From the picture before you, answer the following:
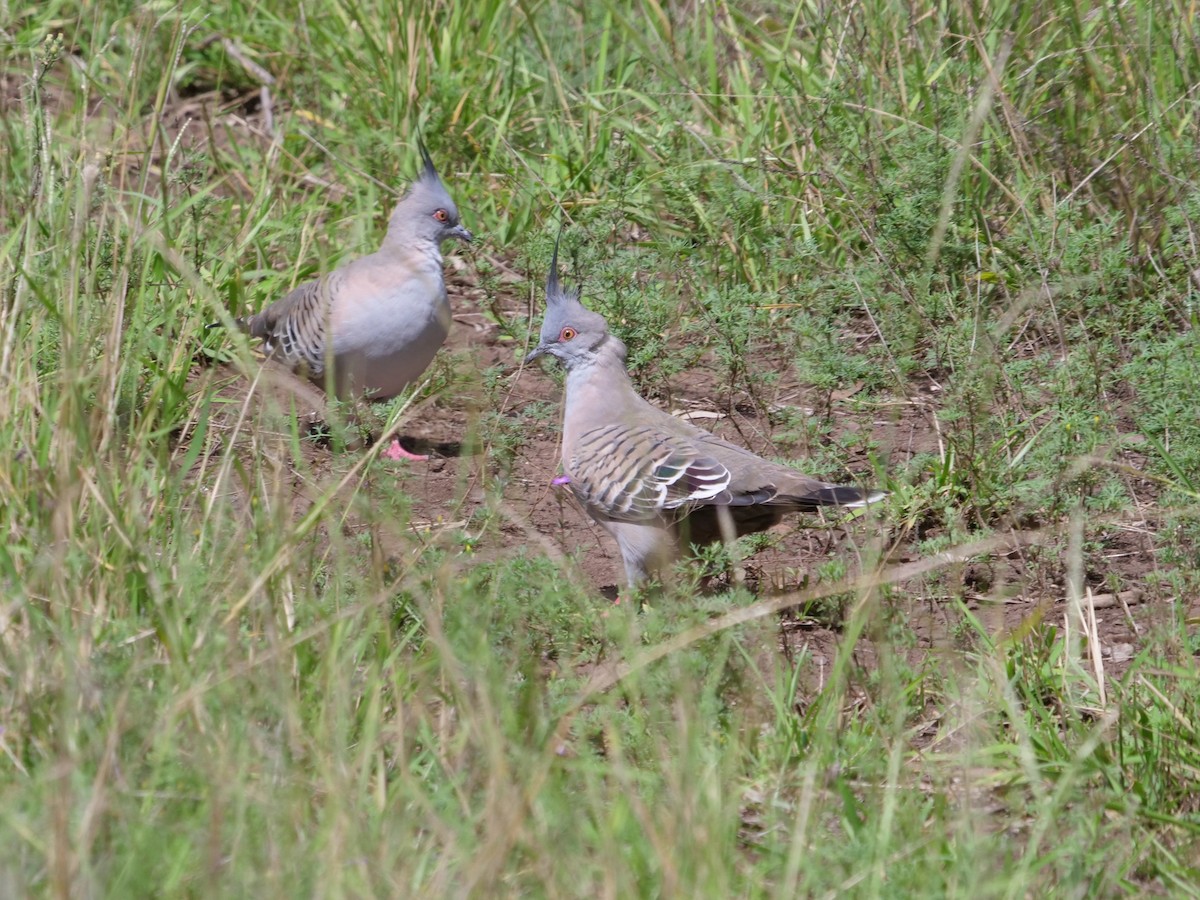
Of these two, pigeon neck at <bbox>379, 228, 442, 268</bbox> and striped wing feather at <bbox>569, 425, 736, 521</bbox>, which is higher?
pigeon neck at <bbox>379, 228, 442, 268</bbox>

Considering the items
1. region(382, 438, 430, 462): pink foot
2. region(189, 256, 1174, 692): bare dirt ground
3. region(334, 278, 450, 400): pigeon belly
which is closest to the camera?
region(189, 256, 1174, 692): bare dirt ground

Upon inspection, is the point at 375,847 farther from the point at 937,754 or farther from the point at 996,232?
the point at 996,232

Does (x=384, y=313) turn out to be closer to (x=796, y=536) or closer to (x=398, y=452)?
(x=398, y=452)

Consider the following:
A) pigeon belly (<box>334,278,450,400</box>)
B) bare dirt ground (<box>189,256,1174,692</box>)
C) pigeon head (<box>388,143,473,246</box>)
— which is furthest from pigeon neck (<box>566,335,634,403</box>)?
pigeon head (<box>388,143,473,246</box>)

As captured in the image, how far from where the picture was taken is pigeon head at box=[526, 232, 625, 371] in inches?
177

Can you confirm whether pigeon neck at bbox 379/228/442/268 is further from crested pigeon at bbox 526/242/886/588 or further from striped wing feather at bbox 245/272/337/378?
crested pigeon at bbox 526/242/886/588

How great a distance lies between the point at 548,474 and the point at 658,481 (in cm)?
94

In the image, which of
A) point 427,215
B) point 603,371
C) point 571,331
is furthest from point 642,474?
point 427,215

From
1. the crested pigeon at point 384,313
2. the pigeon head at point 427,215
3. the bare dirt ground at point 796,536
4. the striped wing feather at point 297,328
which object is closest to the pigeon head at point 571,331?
the bare dirt ground at point 796,536

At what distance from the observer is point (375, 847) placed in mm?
2465

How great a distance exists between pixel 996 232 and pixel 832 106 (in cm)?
71

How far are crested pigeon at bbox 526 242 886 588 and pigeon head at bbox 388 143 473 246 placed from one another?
4.06 feet

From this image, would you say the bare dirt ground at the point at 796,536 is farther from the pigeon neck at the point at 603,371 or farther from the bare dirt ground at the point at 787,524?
the pigeon neck at the point at 603,371

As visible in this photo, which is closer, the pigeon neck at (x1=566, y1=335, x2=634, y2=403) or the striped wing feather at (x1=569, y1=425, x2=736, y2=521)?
the striped wing feather at (x1=569, y1=425, x2=736, y2=521)
